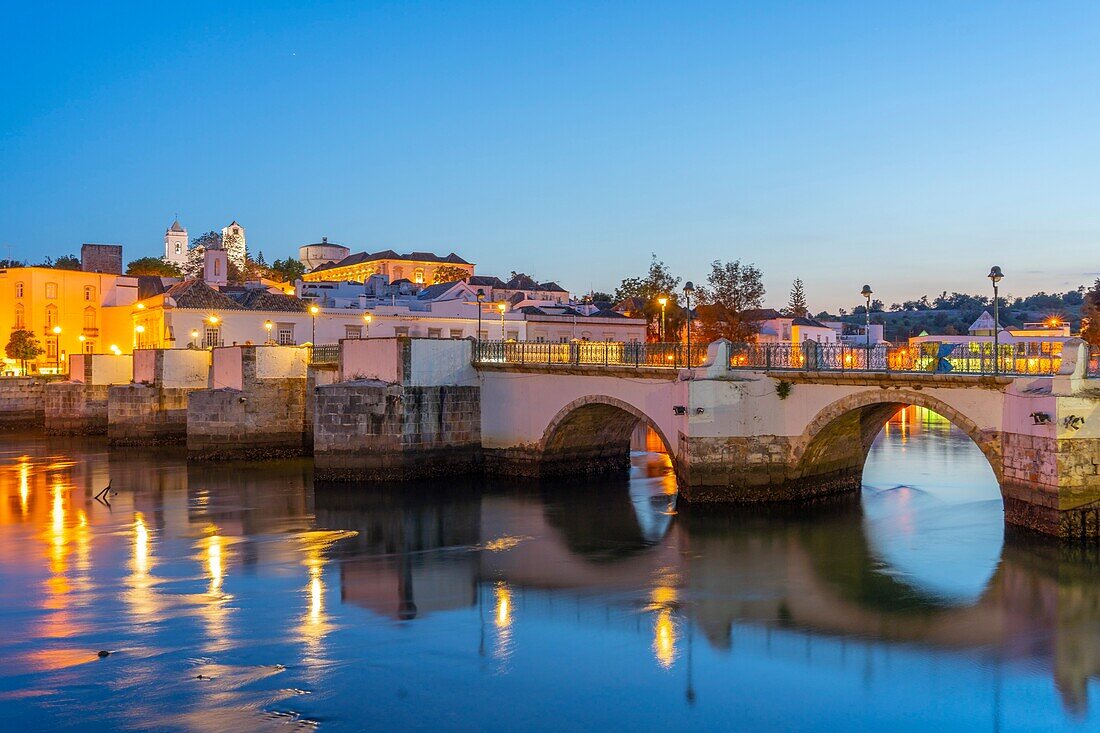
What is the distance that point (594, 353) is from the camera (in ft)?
85.5

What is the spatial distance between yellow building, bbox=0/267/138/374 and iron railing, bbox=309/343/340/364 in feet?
94.6

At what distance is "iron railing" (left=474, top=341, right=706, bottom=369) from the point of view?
23938 mm

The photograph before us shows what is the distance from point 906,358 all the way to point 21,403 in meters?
46.0

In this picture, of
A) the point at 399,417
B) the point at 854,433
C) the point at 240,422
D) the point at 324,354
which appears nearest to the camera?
the point at 854,433

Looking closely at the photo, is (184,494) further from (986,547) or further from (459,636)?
(986,547)

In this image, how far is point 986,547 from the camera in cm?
1809

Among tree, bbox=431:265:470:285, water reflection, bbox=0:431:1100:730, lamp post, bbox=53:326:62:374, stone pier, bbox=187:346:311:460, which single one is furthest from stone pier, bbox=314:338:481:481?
tree, bbox=431:265:470:285

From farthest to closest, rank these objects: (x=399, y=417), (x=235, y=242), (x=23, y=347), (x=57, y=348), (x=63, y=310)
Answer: (x=235, y=242) → (x=63, y=310) → (x=57, y=348) → (x=23, y=347) → (x=399, y=417)

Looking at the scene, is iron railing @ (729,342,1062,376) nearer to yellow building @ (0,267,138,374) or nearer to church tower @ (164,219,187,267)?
yellow building @ (0,267,138,374)

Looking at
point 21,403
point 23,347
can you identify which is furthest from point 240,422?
point 23,347

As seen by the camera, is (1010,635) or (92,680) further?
(1010,635)

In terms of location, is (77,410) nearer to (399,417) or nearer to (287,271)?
(399,417)

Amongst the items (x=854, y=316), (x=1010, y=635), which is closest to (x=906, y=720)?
(x=1010, y=635)

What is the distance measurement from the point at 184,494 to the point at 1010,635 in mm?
20947
